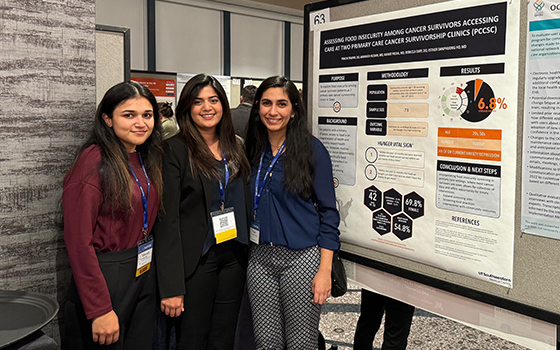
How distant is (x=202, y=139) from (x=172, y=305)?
2.12 feet

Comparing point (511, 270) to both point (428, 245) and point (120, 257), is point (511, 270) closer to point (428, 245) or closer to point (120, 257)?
point (428, 245)

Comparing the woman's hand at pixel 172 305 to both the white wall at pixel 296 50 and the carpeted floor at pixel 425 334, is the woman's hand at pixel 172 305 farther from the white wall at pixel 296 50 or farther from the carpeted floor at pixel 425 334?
the white wall at pixel 296 50

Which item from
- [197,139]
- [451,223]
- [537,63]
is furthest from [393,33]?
[197,139]

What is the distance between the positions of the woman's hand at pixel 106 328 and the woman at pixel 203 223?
0.73 feet

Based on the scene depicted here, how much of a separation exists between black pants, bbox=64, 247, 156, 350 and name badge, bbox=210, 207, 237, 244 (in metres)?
0.30

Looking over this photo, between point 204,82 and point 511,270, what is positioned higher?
point 204,82

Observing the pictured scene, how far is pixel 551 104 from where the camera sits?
123cm

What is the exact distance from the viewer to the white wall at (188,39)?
693cm

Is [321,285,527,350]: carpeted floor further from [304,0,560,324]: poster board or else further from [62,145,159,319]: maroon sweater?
[62,145,159,319]: maroon sweater

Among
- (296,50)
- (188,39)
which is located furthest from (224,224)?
(296,50)

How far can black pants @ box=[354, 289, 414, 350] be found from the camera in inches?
81.7

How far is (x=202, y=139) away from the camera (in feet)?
5.99

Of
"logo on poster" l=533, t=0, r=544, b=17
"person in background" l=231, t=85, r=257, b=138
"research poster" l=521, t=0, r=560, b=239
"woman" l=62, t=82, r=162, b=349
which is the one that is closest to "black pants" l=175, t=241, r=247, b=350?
"woman" l=62, t=82, r=162, b=349

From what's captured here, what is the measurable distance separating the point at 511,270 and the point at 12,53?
1711mm
